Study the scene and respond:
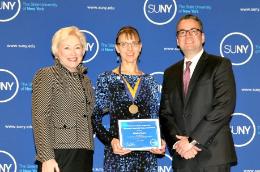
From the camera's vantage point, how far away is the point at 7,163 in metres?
4.45

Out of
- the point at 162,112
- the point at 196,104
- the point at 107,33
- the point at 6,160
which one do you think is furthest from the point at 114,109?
the point at 6,160

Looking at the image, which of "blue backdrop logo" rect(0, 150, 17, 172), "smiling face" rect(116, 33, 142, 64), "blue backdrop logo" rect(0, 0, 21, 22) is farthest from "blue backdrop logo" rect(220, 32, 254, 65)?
"blue backdrop logo" rect(0, 150, 17, 172)

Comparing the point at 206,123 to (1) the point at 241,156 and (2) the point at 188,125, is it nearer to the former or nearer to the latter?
(2) the point at 188,125

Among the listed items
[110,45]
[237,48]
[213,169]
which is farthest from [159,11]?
[213,169]

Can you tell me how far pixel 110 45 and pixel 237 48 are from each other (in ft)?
4.47

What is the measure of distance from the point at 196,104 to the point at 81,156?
978 mm

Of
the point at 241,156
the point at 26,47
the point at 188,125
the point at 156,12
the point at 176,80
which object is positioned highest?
the point at 156,12

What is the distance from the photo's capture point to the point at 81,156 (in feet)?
10.8

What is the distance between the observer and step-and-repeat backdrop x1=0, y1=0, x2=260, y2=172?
4.45 meters

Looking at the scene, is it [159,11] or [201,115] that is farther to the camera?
[159,11]

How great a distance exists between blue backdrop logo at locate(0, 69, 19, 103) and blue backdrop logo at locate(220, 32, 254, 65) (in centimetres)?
221

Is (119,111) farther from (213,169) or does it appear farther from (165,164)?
(165,164)

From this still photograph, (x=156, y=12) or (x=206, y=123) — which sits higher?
(x=156, y=12)

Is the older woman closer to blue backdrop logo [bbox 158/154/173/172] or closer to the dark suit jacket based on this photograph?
the dark suit jacket
